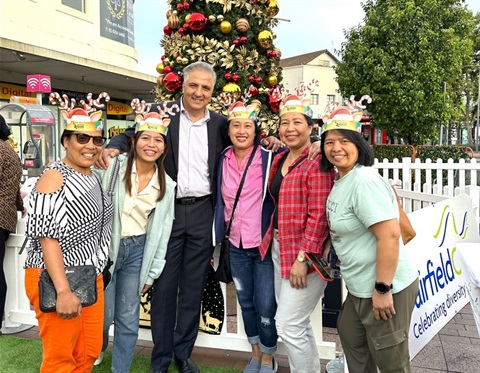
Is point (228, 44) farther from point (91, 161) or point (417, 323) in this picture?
point (417, 323)

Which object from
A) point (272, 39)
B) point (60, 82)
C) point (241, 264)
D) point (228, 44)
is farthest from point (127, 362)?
point (60, 82)

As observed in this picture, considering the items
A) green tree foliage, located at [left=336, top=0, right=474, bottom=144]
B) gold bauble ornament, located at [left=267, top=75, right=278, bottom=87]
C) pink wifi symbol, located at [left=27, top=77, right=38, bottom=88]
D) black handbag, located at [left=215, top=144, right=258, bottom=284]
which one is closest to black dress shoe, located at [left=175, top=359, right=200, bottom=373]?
black handbag, located at [left=215, top=144, right=258, bottom=284]

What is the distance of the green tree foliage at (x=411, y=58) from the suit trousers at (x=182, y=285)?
52.9ft

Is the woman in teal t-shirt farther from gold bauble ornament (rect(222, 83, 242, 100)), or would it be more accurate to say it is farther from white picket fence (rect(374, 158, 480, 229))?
white picket fence (rect(374, 158, 480, 229))

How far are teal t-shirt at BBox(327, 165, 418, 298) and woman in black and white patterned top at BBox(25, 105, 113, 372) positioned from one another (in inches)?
51.1

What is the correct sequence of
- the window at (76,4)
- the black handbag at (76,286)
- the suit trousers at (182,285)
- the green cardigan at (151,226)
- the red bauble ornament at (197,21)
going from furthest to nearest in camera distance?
1. the window at (76,4)
2. the red bauble ornament at (197,21)
3. the suit trousers at (182,285)
4. the green cardigan at (151,226)
5. the black handbag at (76,286)

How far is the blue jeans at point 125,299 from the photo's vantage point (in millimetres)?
2846

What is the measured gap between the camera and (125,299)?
2895mm

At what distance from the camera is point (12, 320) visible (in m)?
3.85

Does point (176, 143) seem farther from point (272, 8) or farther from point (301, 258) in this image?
point (272, 8)

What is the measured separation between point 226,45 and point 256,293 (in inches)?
110

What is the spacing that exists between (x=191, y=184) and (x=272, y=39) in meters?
2.53

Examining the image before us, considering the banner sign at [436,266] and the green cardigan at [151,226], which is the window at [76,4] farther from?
the banner sign at [436,266]

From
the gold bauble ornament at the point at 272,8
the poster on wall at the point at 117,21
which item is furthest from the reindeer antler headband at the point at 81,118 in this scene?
the poster on wall at the point at 117,21
